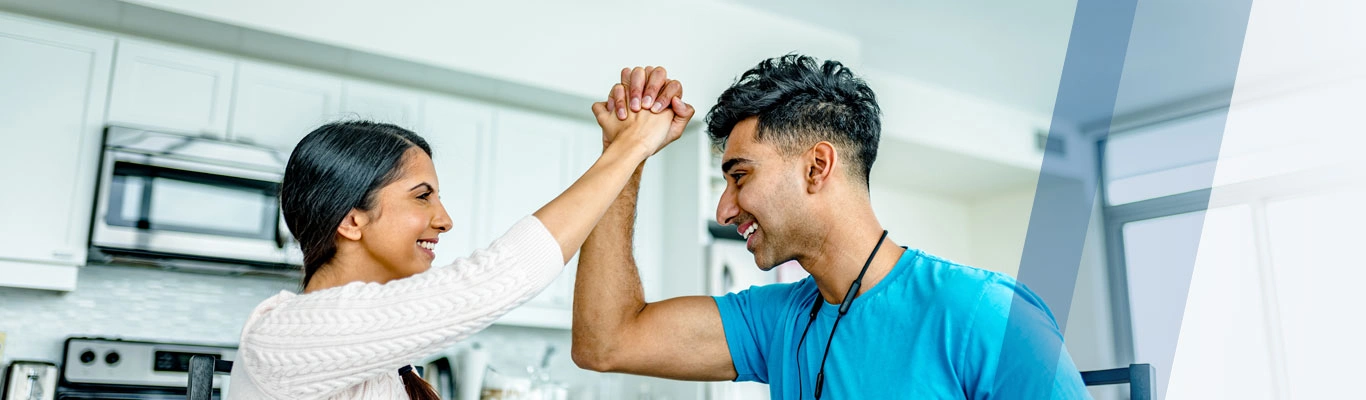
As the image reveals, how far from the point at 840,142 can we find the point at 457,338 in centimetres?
76

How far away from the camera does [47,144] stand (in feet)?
9.45

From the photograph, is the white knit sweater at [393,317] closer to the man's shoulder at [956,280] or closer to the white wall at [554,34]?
the man's shoulder at [956,280]

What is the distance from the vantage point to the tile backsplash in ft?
9.89

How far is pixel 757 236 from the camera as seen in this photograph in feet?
5.09

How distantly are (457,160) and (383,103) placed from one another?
1.06 feet

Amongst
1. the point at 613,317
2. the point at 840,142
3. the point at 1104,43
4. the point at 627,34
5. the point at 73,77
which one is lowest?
the point at 613,317

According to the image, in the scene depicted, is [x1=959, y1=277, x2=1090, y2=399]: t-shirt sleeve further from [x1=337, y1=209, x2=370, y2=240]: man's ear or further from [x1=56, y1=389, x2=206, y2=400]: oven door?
[x1=56, y1=389, x2=206, y2=400]: oven door

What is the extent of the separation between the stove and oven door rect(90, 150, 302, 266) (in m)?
0.31

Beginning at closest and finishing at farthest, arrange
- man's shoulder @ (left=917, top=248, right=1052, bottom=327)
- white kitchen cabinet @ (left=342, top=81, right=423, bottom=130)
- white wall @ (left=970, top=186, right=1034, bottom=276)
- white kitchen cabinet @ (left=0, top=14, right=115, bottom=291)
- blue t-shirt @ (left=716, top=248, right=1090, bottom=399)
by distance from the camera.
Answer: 1. blue t-shirt @ (left=716, top=248, right=1090, bottom=399)
2. man's shoulder @ (left=917, top=248, right=1052, bottom=327)
3. white kitchen cabinet @ (left=0, top=14, right=115, bottom=291)
4. white kitchen cabinet @ (left=342, top=81, right=423, bottom=130)
5. white wall @ (left=970, top=186, right=1034, bottom=276)

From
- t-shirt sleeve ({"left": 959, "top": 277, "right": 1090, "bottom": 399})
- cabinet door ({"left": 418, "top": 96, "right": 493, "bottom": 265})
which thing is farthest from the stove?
t-shirt sleeve ({"left": 959, "top": 277, "right": 1090, "bottom": 399})

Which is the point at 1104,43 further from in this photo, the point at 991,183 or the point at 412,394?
the point at 991,183

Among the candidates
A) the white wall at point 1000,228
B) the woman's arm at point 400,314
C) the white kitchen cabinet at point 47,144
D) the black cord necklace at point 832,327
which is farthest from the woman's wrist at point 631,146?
the white wall at point 1000,228

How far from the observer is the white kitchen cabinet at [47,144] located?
281 centimetres

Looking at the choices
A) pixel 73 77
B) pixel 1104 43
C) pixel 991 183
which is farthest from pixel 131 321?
pixel 991 183
